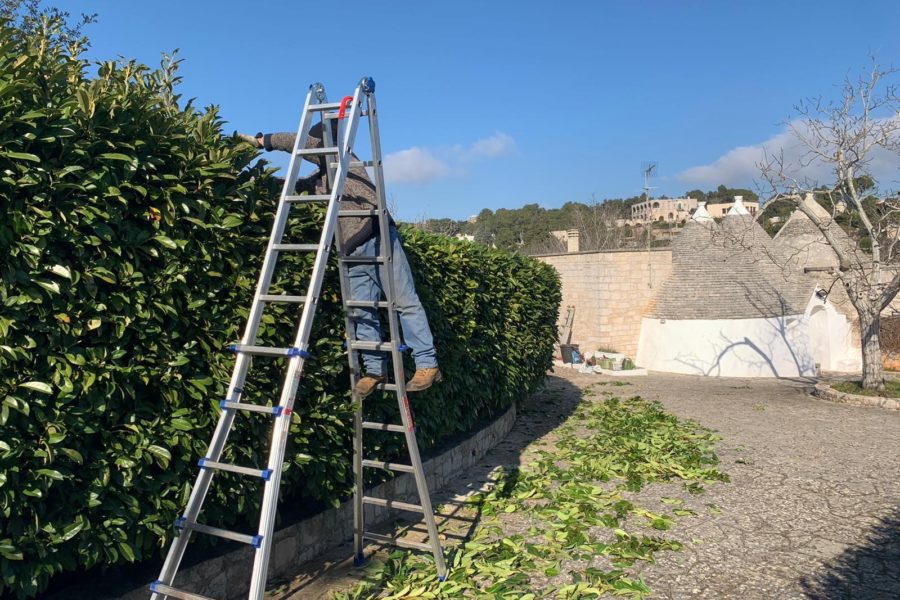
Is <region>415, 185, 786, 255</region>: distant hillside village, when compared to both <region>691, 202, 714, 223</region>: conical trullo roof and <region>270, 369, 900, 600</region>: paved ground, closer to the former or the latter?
<region>691, 202, 714, 223</region>: conical trullo roof

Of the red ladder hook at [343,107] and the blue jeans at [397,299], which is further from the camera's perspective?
the blue jeans at [397,299]

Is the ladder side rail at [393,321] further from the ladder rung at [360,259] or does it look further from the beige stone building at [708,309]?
the beige stone building at [708,309]

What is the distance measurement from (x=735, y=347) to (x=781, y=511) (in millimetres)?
16753

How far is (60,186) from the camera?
3.21m

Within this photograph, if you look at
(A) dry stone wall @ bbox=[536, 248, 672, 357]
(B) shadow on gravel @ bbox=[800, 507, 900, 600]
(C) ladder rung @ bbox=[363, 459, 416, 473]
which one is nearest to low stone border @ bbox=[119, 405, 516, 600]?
(C) ladder rung @ bbox=[363, 459, 416, 473]

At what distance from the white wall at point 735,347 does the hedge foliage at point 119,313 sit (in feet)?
63.6

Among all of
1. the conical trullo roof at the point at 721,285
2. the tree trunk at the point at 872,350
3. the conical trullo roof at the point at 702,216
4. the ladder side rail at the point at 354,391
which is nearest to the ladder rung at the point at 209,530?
the ladder side rail at the point at 354,391

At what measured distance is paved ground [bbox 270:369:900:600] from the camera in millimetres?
4824

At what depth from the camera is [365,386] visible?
4.76 metres

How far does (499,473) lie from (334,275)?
3892mm

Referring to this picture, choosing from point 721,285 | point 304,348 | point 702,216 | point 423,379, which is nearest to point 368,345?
point 423,379

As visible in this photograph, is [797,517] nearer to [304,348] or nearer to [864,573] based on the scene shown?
[864,573]

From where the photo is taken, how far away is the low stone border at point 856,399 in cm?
1257

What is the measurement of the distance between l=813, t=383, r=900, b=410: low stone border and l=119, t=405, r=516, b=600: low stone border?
374 inches
